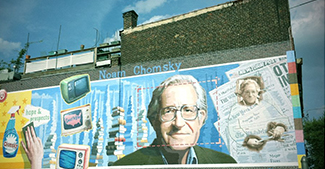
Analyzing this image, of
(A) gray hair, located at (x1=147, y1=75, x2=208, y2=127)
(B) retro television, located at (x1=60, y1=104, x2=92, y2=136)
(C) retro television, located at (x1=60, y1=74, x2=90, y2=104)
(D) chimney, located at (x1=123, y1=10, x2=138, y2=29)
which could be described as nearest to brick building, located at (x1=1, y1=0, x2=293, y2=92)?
(D) chimney, located at (x1=123, y1=10, x2=138, y2=29)

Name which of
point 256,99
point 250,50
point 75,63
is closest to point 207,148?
point 256,99

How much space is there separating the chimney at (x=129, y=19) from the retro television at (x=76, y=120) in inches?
192

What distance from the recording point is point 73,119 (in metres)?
15.6

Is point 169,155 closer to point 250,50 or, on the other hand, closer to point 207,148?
point 207,148

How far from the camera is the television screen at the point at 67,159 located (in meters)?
14.9

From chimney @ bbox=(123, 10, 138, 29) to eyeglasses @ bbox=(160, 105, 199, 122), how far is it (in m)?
5.34

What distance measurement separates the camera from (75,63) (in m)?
16.8

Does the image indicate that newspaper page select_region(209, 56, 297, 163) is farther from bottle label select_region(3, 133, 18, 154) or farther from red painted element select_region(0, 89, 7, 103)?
red painted element select_region(0, 89, 7, 103)

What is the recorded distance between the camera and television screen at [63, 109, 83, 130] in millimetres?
15423

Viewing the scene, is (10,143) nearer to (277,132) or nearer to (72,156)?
(72,156)

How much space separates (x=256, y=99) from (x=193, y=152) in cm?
353

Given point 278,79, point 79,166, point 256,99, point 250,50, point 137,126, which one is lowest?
point 79,166

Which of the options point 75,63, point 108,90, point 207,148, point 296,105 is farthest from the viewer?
point 75,63

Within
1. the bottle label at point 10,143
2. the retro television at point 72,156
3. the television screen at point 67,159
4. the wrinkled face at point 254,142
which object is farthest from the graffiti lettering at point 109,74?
A: the wrinkled face at point 254,142
